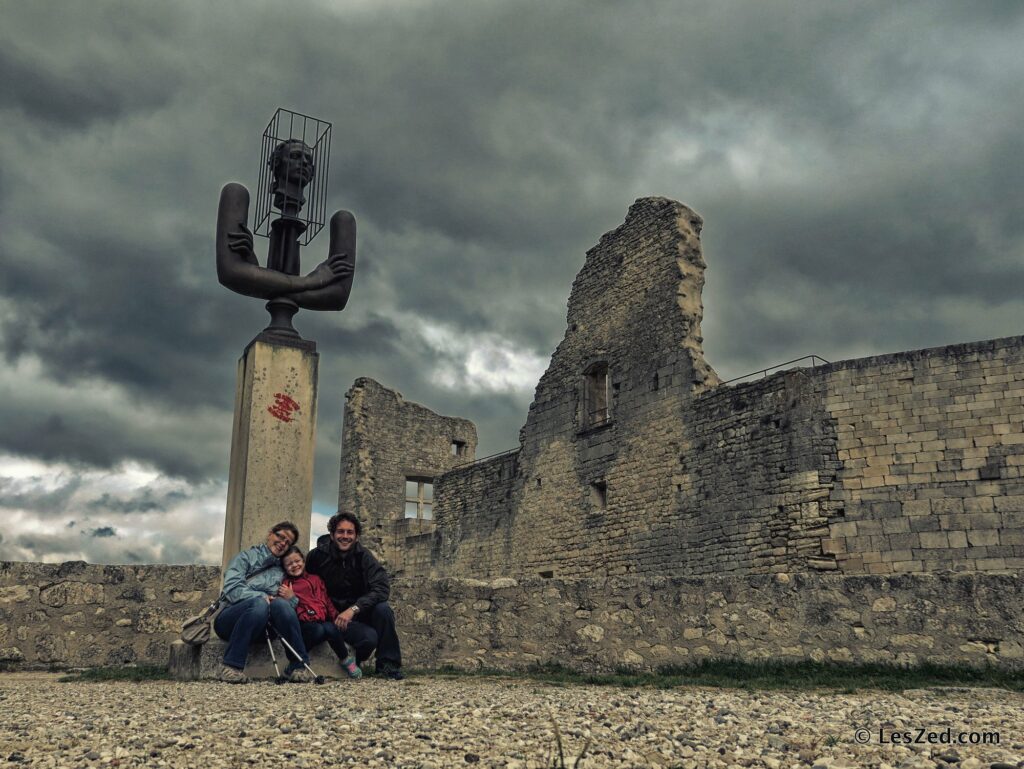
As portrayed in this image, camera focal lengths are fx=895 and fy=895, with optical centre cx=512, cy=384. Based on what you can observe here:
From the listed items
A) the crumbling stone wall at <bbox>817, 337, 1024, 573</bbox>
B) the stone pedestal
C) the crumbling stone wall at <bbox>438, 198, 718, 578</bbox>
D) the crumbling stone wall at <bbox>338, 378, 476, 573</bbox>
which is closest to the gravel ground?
the stone pedestal

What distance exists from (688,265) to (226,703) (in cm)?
1339

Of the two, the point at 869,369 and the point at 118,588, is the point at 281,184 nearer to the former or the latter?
the point at 118,588

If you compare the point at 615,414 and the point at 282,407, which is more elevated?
the point at 615,414

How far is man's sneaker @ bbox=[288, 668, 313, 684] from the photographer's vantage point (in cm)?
594

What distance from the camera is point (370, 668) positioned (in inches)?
270

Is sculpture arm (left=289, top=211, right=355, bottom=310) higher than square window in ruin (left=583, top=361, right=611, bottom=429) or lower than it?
lower

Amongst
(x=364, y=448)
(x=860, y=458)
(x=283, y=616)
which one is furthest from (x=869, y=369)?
(x=364, y=448)

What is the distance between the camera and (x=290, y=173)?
26.6 feet

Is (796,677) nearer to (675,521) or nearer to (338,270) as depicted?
(338,270)

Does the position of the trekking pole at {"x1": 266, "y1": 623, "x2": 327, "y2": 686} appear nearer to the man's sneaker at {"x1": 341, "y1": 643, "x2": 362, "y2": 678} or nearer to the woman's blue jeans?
the woman's blue jeans

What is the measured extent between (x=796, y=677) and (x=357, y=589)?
3179 millimetres

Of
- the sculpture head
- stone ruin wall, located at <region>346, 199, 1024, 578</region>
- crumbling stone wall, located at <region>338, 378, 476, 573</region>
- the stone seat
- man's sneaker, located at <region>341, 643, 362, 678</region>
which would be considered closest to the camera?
the stone seat

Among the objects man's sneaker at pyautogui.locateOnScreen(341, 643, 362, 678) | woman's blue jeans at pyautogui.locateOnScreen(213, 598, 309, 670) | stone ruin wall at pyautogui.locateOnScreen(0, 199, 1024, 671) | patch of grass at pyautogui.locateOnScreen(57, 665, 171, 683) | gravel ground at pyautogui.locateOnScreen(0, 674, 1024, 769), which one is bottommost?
patch of grass at pyautogui.locateOnScreen(57, 665, 171, 683)

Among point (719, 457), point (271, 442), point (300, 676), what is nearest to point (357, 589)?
point (300, 676)
